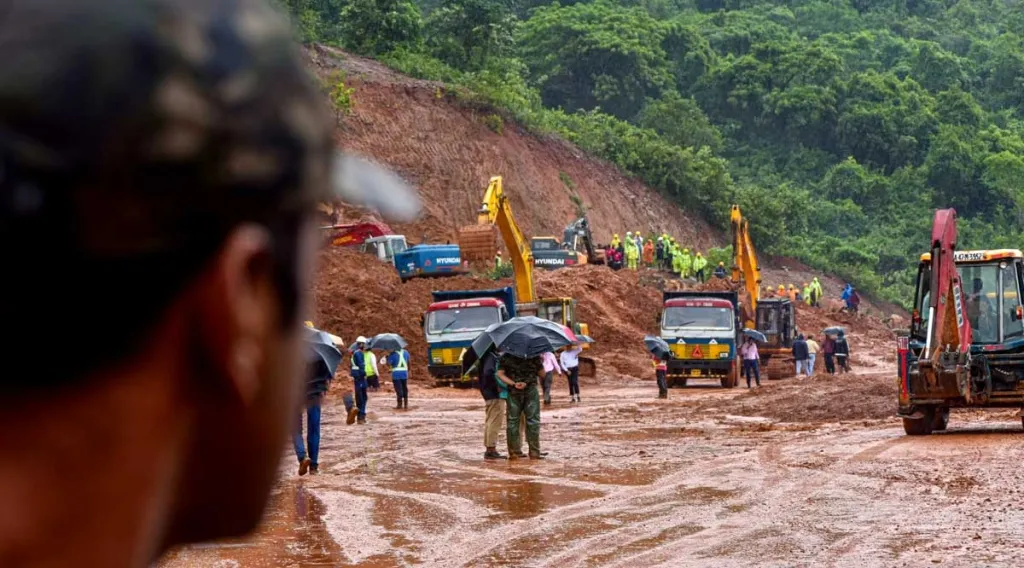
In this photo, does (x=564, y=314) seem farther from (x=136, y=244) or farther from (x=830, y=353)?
(x=136, y=244)

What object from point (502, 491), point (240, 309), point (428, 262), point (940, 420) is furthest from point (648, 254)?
point (240, 309)

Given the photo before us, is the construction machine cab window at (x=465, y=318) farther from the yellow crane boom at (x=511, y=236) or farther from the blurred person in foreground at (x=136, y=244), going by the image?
the blurred person in foreground at (x=136, y=244)

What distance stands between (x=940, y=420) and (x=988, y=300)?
6.82 feet

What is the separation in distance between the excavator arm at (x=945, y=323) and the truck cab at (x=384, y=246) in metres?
27.3

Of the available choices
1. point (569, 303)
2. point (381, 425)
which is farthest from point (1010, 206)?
→ point (381, 425)

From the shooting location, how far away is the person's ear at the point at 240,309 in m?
1.02

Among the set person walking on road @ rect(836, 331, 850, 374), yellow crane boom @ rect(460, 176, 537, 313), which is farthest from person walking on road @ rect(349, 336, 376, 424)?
person walking on road @ rect(836, 331, 850, 374)

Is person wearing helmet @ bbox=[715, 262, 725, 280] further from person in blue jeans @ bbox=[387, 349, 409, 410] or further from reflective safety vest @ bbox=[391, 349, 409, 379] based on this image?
reflective safety vest @ bbox=[391, 349, 409, 379]

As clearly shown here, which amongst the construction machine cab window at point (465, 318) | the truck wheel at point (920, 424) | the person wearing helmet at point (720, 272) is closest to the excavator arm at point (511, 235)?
the construction machine cab window at point (465, 318)

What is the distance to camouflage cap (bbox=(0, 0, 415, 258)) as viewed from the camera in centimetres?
92

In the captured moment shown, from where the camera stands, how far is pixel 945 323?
20.8 m

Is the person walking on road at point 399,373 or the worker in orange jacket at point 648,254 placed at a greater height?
the worker in orange jacket at point 648,254

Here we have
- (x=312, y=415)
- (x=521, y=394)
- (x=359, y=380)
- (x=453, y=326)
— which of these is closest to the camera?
(x=312, y=415)

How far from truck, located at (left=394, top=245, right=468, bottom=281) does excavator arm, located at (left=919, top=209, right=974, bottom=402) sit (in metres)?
25.3
